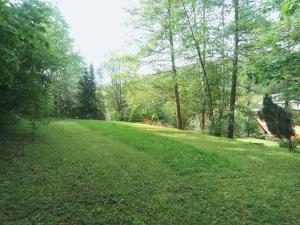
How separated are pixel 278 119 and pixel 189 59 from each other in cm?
678

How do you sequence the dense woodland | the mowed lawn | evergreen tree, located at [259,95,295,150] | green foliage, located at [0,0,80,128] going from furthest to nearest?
evergreen tree, located at [259,95,295,150] → the dense woodland → the mowed lawn → green foliage, located at [0,0,80,128]

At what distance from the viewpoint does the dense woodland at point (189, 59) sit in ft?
15.5

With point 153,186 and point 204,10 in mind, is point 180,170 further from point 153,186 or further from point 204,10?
point 204,10

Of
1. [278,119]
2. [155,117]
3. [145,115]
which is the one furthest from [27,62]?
[145,115]

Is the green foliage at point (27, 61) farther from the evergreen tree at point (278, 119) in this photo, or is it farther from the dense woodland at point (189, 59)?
the evergreen tree at point (278, 119)

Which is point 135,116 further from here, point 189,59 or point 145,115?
point 189,59

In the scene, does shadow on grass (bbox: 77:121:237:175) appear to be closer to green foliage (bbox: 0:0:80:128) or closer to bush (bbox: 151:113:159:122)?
green foliage (bbox: 0:0:80:128)

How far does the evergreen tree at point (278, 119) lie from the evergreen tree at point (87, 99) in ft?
62.2

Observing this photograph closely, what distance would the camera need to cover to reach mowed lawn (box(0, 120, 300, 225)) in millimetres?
3838

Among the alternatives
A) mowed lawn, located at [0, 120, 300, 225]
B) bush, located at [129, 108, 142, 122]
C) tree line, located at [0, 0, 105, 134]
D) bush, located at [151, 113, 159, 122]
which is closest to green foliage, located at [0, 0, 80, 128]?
tree line, located at [0, 0, 105, 134]

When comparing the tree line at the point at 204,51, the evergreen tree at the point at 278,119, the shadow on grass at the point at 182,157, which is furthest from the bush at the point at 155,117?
the shadow on grass at the point at 182,157

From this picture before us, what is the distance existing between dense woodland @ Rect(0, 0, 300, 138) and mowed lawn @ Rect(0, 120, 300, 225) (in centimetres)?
191

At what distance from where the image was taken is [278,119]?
34.0ft

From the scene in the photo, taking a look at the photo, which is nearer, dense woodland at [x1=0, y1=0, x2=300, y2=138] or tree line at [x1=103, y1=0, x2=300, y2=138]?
dense woodland at [x1=0, y1=0, x2=300, y2=138]
